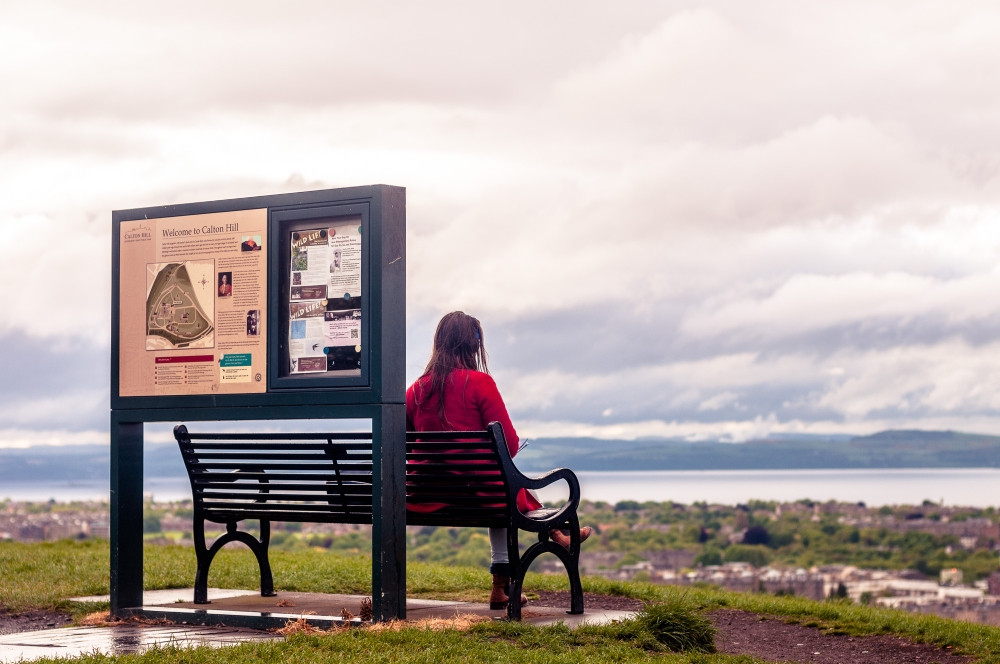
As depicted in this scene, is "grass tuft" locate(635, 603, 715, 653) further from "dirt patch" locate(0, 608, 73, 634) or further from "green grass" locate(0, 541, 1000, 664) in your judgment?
"dirt patch" locate(0, 608, 73, 634)

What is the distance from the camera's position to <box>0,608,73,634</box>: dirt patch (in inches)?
333

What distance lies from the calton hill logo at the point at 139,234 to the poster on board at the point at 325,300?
121 cm

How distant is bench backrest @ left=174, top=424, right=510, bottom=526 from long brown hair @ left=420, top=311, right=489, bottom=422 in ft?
1.54

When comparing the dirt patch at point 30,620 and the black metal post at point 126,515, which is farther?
the dirt patch at point 30,620

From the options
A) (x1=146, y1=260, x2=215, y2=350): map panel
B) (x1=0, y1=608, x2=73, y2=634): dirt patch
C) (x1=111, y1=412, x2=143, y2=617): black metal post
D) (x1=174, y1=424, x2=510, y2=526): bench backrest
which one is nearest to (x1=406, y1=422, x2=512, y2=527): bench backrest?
(x1=174, y1=424, x2=510, y2=526): bench backrest

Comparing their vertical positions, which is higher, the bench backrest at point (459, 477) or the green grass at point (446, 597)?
the bench backrest at point (459, 477)

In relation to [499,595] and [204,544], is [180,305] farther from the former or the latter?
[499,595]

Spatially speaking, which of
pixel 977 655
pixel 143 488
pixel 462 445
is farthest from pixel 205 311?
pixel 977 655

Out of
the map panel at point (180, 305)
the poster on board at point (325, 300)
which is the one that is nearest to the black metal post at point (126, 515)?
the map panel at point (180, 305)

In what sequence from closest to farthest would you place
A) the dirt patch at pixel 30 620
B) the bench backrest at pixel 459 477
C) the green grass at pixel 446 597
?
the green grass at pixel 446 597 → the bench backrest at pixel 459 477 → the dirt patch at pixel 30 620

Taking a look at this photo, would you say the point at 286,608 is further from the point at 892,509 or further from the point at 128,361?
the point at 892,509

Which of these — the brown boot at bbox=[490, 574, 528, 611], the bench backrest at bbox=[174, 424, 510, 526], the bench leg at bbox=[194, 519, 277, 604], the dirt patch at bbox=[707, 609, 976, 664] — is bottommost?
the dirt patch at bbox=[707, 609, 976, 664]

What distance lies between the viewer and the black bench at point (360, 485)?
7652mm

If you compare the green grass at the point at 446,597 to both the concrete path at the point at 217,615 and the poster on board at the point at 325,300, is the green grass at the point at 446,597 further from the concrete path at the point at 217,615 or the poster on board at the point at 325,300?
the poster on board at the point at 325,300
